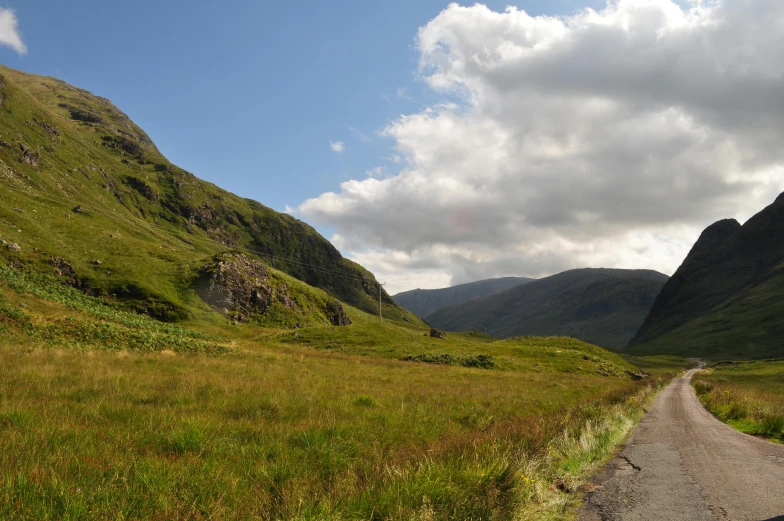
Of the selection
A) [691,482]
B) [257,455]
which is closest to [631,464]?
[691,482]

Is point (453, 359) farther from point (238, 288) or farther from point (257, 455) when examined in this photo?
point (238, 288)

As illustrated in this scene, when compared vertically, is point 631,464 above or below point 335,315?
below

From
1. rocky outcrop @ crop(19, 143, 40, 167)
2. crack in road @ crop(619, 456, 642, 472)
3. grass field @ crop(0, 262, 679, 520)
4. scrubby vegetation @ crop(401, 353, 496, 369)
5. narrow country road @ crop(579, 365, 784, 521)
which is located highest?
rocky outcrop @ crop(19, 143, 40, 167)

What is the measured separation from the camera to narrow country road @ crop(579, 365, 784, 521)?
7395 mm

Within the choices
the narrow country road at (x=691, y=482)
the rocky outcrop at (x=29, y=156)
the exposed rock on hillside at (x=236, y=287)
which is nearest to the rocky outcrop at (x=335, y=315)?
the exposed rock on hillside at (x=236, y=287)

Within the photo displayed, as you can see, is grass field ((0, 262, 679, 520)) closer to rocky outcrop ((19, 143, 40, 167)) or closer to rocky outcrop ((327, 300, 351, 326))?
rocky outcrop ((327, 300, 351, 326))

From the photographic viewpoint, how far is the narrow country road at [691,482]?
7.39m

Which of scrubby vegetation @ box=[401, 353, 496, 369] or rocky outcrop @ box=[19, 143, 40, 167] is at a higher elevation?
rocky outcrop @ box=[19, 143, 40, 167]

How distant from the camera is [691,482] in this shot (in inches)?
362

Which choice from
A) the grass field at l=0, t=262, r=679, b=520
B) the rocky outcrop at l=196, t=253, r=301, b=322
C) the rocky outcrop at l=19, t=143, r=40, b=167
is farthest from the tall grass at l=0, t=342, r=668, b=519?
the rocky outcrop at l=19, t=143, r=40, b=167

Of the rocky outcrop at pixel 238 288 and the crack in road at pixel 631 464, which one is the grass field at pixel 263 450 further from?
the rocky outcrop at pixel 238 288

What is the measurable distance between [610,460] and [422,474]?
811cm

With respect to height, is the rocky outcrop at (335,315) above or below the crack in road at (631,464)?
above

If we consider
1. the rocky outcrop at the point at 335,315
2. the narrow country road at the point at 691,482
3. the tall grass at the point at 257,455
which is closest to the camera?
the tall grass at the point at 257,455
